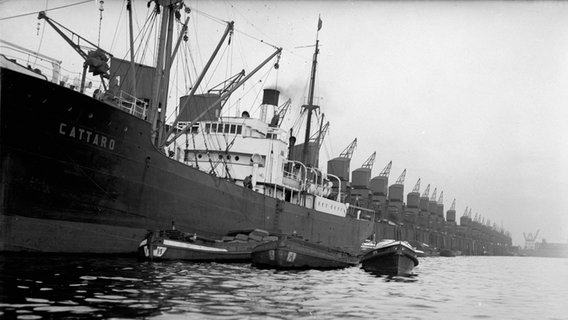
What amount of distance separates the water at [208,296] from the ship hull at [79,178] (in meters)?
1.74

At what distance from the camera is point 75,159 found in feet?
69.1

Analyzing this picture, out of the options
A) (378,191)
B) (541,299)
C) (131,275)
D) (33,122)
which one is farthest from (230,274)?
(378,191)

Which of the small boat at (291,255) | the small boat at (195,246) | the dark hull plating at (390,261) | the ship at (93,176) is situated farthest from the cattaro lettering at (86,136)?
the dark hull plating at (390,261)

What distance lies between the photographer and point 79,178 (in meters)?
21.4

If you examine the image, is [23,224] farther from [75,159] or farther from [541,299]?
[541,299]

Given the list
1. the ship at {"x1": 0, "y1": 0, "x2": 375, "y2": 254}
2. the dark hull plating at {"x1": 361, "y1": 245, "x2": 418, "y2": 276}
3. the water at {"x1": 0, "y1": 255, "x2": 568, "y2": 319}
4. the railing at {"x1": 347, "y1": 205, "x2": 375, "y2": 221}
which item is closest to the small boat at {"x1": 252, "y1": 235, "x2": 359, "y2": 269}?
the dark hull plating at {"x1": 361, "y1": 245, "x2": 418, "y2": 276}

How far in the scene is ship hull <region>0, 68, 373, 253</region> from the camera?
19.4 metres

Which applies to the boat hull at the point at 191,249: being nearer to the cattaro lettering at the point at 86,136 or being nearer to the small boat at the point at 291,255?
the small boat at the point at 291,255

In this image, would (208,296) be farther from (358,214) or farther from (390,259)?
(358,214)

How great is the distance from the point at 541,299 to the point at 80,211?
63.7 feet

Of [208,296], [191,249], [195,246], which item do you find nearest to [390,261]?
[195,246]

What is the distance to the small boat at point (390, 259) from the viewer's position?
27.7 meters

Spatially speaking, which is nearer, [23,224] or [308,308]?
[308,308]

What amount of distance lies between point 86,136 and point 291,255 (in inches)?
426
